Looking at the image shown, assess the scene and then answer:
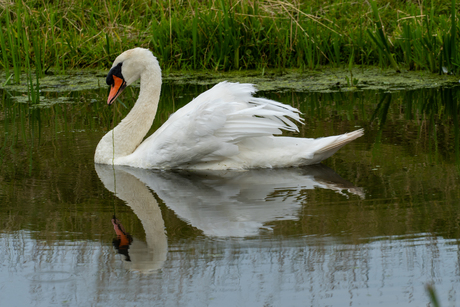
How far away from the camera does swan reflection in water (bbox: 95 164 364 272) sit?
11.6 feet

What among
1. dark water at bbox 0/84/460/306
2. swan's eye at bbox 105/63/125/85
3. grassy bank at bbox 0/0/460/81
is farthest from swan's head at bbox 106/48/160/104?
grassy bank at bbox 0/0/460/81

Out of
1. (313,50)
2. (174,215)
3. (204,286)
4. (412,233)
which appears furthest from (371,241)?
(313,50)

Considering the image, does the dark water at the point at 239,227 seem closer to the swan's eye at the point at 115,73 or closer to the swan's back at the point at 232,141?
the swan's back at the point at 232,141

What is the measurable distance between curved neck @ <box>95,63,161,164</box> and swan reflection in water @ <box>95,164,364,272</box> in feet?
0.63

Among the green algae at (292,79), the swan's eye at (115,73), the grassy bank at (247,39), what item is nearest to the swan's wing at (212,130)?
the swan's eye at (115,73)

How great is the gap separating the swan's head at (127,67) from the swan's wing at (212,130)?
84 cm

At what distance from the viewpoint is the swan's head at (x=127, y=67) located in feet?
19.3

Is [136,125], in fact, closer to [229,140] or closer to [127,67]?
[127,67]

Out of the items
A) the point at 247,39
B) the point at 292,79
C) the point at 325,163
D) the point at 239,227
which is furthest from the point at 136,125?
the point at 247,39

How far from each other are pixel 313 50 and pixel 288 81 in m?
0.93

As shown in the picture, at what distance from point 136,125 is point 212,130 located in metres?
1.06

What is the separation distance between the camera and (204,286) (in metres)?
2.84

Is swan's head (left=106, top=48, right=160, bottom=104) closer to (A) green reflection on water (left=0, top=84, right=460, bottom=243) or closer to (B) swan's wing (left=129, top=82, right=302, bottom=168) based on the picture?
(A) green reflection on water (left=0, top=84, right=460, bottom=243)

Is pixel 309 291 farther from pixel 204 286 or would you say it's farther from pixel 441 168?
pixel 441 168
